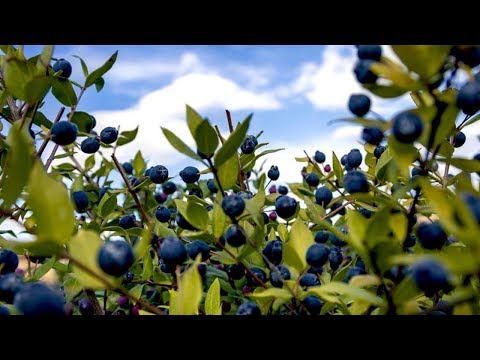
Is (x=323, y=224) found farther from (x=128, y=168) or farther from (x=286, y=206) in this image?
(x=128, y=168)

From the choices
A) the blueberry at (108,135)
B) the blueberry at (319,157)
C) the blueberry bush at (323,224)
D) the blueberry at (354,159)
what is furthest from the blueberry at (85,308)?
the blueberry at (319,157)

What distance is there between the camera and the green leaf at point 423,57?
1.95 feet

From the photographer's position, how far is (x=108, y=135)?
57.7 inches

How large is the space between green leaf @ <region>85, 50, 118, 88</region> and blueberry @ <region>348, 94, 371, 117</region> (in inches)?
29.5

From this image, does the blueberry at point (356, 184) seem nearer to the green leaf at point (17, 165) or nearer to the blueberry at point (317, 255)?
the blueberry at point (317, 255)

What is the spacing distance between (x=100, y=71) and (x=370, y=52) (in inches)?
33.9

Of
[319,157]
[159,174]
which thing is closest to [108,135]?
[159,174]

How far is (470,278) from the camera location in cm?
75

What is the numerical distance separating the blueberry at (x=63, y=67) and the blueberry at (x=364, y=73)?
1.02m
